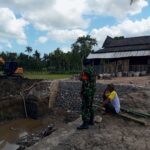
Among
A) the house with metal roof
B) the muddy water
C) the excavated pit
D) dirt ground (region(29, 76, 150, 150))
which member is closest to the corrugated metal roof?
the house with metal roof

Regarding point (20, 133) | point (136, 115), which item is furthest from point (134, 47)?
point (136, 115)

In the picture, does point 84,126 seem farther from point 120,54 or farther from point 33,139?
point 120,54

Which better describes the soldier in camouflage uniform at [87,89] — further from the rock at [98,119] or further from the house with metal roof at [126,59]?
the house with metal roof at [126,59]

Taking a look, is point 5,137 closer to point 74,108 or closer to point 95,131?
point 74,108

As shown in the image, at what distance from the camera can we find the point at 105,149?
9.77 m

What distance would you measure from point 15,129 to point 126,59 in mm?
16631

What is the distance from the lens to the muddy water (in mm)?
16258

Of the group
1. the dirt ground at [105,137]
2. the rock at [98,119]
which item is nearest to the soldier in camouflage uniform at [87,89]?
the dirt ground at [105,137]

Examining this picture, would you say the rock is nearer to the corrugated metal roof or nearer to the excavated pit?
the excavated pit

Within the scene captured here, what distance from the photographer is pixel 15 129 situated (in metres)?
19.6

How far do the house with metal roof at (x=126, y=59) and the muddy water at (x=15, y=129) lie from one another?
1189cm

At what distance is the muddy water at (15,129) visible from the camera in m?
16.3

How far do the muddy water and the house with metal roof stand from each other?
11893 millimetres

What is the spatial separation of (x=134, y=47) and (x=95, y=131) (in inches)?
983
